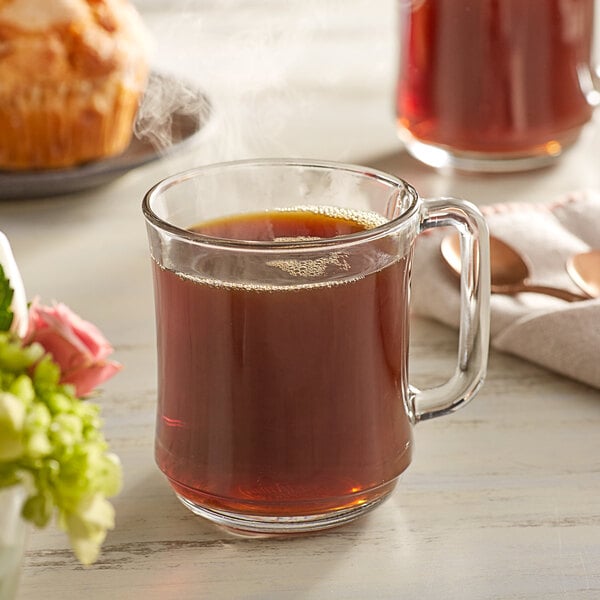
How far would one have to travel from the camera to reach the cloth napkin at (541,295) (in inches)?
40.3

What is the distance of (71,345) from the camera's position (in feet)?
2.26

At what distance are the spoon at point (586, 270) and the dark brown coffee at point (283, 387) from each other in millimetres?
400

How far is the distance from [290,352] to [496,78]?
2.61ft

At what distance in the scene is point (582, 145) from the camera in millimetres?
1687

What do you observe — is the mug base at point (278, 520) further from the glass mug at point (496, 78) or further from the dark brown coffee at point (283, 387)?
the glass mug at point (496, 78)

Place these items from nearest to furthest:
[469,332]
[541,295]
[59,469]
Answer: [59,469]
[469,332]
[541,295]

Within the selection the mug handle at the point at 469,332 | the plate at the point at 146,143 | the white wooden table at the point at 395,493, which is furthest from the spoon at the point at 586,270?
the plate at the point at 146,143

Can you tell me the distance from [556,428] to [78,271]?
588 millimetres

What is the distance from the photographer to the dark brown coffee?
74 centimetres

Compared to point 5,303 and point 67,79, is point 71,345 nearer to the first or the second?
point 5,303

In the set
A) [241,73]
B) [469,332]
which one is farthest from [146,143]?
[469,332]

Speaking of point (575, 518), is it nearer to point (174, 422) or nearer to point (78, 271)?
point (174, 422)

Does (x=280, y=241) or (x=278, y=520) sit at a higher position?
(x=280, y=241)

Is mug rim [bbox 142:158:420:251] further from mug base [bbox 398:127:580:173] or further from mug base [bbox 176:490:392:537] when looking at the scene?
mug base [bbox 398:127:580:173]
